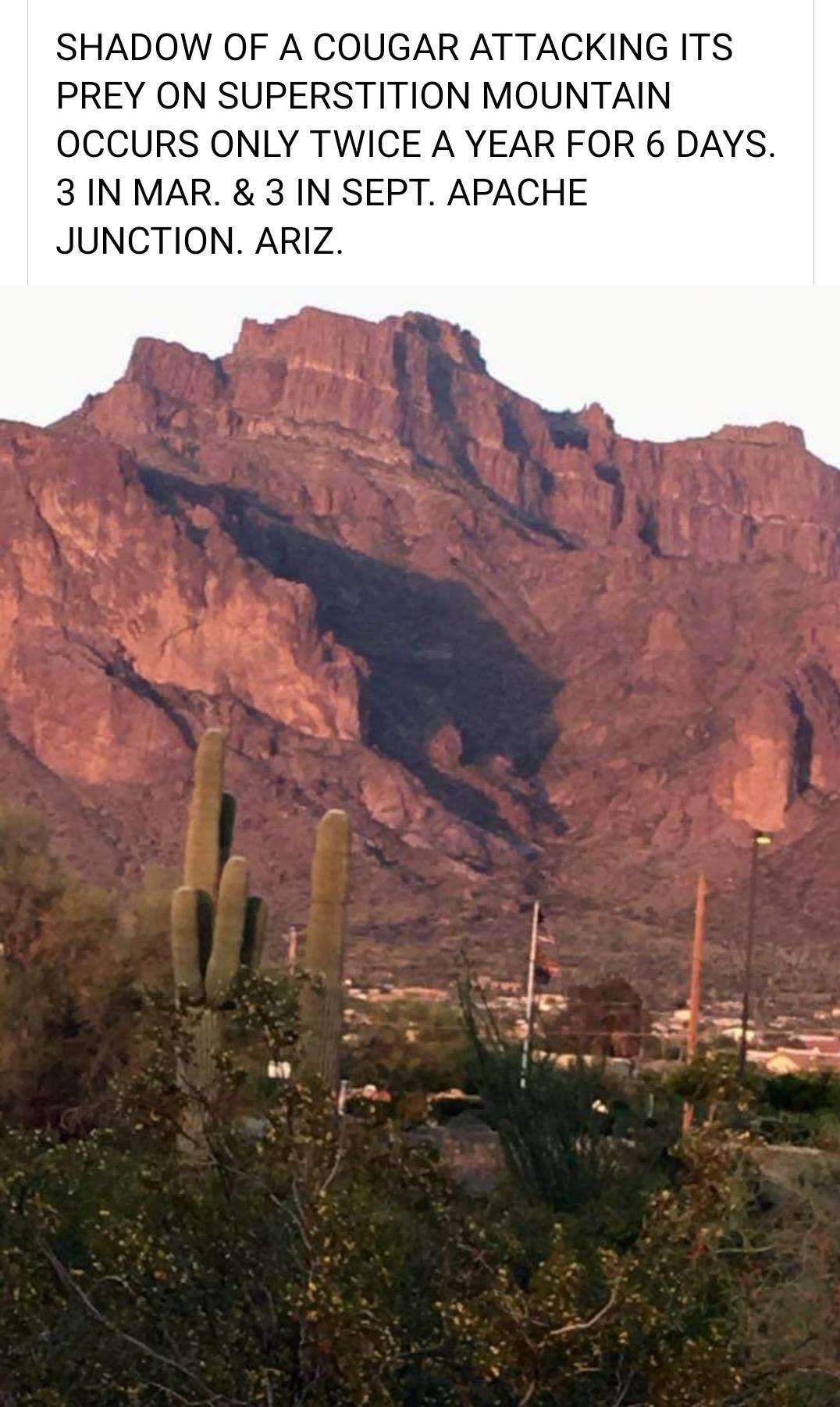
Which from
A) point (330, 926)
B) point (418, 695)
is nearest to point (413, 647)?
point (418, 695)

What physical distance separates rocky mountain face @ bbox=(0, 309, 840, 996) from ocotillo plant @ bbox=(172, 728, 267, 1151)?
78.3m

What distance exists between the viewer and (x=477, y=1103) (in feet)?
135

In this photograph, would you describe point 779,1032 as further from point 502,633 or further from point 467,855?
point 502,633

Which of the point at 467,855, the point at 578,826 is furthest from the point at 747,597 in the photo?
the point at 467,855

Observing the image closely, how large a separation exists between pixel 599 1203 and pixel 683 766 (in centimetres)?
13201

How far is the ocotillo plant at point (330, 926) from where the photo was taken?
2919 centimetres

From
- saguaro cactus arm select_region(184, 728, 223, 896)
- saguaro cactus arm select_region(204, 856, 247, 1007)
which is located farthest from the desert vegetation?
saguaro cactus arm select_region(184, 728, 223, 896)

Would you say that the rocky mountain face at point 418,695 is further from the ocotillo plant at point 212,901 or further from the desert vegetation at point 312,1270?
the desert vegetation at point 312,1270

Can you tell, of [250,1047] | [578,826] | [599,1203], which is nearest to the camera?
[250,1047]

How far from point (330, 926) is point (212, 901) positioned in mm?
2354

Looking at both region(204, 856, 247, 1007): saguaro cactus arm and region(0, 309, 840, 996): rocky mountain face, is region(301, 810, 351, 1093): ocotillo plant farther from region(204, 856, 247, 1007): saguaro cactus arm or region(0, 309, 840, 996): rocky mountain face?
region(0, 309, 840, 996): rocky mountain face

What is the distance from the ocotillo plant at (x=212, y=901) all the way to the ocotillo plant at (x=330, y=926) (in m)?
0.89

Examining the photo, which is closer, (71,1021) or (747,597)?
(71,1021)

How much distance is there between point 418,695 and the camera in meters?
156
